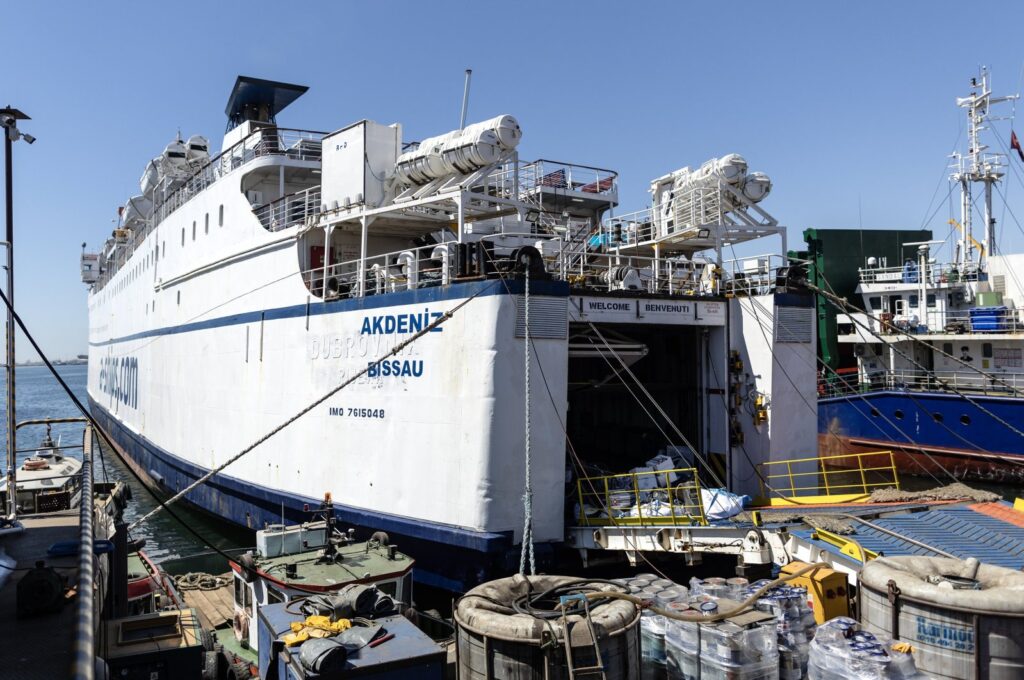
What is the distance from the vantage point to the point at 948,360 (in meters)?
27.4

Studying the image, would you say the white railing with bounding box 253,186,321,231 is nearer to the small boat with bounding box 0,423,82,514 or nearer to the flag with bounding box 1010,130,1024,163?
the small boat with bounding box 0,423,82,514

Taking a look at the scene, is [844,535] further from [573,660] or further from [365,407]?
[365,407]

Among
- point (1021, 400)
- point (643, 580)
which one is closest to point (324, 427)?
point (643, 580)

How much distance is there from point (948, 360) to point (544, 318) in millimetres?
23317

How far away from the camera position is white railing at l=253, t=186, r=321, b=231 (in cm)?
1532

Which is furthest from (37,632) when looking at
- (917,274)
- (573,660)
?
(917,274)

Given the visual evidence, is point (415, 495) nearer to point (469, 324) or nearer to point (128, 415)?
point (469, 324)

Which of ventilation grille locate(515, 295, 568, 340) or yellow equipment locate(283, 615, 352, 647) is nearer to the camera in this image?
yellow equipment locate(283, 615, 352, 647)

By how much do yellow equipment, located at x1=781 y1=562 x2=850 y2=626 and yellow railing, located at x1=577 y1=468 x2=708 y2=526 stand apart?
2.24m

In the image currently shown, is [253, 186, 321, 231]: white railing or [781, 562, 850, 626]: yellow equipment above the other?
[253, 186, 321, 231]: white railing

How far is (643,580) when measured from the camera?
25.7 feet

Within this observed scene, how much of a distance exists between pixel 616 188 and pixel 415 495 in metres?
11.6

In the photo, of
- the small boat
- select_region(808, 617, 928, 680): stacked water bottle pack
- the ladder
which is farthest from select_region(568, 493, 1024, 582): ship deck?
the small boat

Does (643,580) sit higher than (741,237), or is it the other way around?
(741,237)
